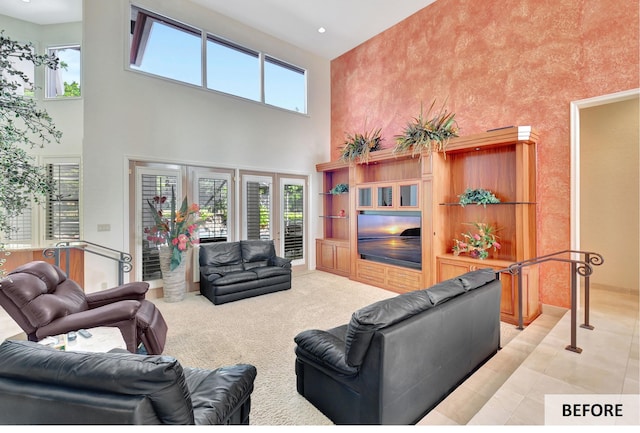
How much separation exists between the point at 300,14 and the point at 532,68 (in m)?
4.09

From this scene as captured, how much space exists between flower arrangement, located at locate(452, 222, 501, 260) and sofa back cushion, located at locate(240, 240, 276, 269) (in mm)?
3278

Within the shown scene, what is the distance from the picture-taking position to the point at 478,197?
163 inches

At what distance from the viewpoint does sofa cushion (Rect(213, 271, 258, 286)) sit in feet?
14.6

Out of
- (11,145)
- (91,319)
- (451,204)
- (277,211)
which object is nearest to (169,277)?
(91,319)

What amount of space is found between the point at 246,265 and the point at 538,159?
4878 millimetres

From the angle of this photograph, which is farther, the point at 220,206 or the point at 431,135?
the point at 220,206

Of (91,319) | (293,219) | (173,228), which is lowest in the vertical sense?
(91,319)

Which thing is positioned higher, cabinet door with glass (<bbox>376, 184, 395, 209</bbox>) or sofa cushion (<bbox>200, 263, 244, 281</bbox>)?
cabinet door with glass (<bbox>376, 184, 395, 209</bbox>)

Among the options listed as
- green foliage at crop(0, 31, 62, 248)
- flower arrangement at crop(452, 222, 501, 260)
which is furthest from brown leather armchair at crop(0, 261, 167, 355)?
flower arrangement at crop(452, 222, 501, 260)

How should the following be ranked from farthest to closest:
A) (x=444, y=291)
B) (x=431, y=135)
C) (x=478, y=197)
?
(x=431, y=135) → (x=478, y=197) → (x=444, y=291)

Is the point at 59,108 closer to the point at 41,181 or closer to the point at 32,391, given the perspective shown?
the point at 41,181

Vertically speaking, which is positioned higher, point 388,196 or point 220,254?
point 388,196

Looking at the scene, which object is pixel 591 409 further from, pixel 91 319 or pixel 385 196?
pixel 385 196

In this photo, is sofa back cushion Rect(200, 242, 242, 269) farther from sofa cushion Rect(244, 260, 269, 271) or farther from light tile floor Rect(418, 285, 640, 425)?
light tile floor Rect(418, 285, 640, 425)
